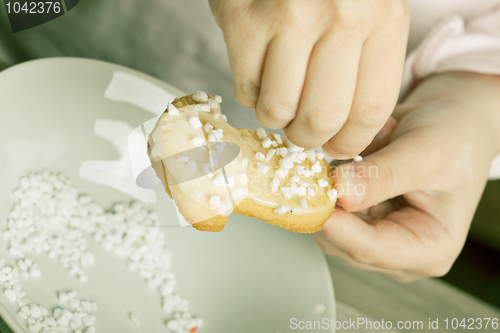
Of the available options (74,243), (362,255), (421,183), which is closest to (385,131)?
(421,183)

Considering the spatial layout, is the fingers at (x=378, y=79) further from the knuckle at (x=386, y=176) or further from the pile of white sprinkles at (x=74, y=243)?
the pile of white sprinkles at (x=74, y=243)

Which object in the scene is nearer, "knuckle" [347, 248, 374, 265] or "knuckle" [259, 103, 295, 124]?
"knuckle" [259, 103, 295, 124]

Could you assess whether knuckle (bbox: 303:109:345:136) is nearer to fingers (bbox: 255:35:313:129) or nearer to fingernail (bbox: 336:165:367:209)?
fingers (bbox: 255:35:313:129)

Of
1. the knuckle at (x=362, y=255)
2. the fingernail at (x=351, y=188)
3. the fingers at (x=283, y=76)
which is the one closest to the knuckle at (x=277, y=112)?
the fingers at (x=283, y=76)

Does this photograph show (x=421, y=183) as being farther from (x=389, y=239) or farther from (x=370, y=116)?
(x=370, y=116)

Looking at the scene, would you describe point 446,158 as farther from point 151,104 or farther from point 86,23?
point 86,23

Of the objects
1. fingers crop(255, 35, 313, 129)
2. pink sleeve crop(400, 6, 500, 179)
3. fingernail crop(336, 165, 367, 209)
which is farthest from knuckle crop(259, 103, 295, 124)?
pink sleeve crop(400, 6, 500, 179)

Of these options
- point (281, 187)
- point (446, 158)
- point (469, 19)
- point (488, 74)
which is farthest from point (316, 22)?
point (469, 19)
